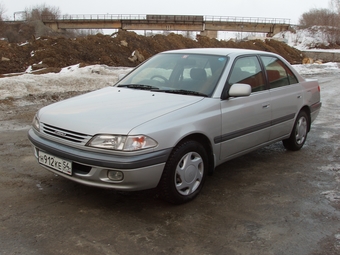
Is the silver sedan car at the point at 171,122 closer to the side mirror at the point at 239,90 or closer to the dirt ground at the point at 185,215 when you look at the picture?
the side mirror at the point at 239,90

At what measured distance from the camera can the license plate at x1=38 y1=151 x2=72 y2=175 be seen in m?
3.34

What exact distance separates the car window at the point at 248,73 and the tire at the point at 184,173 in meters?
1.05

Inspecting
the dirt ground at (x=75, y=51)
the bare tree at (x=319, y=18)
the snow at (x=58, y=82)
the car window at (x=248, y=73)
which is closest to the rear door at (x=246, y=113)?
the car window at (x=248, y=73)

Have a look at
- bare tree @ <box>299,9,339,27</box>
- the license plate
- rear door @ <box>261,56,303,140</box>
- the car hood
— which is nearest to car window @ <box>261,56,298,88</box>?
rear door @ <box>261,56,303,140</box>

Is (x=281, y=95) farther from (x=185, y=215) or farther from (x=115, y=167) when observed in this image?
(x=115, y=167)

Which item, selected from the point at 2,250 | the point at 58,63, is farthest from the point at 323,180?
the point at 58,63

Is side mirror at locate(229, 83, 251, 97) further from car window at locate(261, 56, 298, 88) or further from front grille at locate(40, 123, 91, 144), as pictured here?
front grille at locate(40, 123, 91, 144)

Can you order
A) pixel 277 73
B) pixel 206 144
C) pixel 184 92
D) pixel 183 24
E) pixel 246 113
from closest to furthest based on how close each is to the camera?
1. pixel 206 144
2. pixel 184 92
3. pixel 246 113
4. pixel 277 73
5. pixel 183 24

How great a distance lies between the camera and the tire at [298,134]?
548cm

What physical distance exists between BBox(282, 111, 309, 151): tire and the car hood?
229 cm

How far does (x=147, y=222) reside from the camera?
3.26 meters

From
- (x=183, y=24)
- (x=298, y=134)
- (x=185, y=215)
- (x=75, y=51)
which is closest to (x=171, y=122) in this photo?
(x=185, y=215)

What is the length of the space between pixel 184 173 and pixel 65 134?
124 cm

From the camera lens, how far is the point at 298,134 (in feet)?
18.2
